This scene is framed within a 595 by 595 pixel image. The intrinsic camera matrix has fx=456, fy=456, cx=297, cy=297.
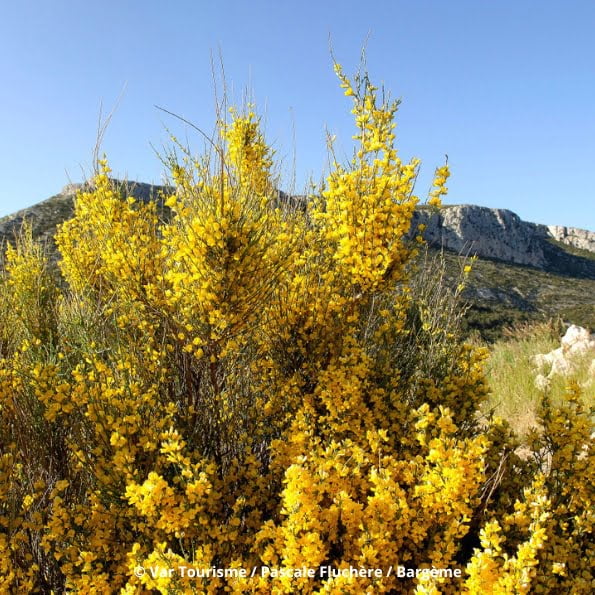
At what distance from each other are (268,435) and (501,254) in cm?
5393

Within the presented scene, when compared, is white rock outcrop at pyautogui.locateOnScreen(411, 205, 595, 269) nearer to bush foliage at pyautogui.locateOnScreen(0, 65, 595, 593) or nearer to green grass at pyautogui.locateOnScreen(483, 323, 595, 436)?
green grass at pyautogui.locateOnScreen(483, 323, 595, 436)

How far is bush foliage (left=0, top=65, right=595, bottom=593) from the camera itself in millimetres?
2160

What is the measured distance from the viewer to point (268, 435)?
355 cm

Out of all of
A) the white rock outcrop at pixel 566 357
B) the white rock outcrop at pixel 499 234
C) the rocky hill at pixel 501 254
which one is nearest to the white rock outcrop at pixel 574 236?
the rocky hill at pixel 501 254

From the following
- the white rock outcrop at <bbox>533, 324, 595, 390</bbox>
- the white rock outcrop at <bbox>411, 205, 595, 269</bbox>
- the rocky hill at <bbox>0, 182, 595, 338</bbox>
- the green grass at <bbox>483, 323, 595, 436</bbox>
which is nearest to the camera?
the green grass at <bbox>483, 323, 595, 436</bbox>

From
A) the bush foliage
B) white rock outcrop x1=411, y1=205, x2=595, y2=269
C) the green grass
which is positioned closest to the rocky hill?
white rock outcrop x1=411, y1=205, x2=595, y2=269

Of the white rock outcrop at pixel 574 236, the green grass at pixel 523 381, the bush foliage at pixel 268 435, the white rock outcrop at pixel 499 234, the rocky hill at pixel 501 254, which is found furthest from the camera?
the white rock outcrop at pixel 574 236

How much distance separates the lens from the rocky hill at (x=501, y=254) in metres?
14.5

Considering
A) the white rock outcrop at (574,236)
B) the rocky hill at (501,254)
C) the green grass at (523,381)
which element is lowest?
the green grass at (523,381)

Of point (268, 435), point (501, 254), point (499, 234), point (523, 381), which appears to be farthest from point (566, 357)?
point (499, 234)

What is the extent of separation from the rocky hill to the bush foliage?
71cm

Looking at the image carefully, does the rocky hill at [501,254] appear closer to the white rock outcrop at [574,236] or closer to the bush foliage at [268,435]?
the white rock outcrop at [574,236]

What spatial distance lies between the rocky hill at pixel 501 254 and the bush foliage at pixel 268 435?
2.32 feet

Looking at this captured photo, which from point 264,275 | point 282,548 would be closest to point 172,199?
point 264,275
